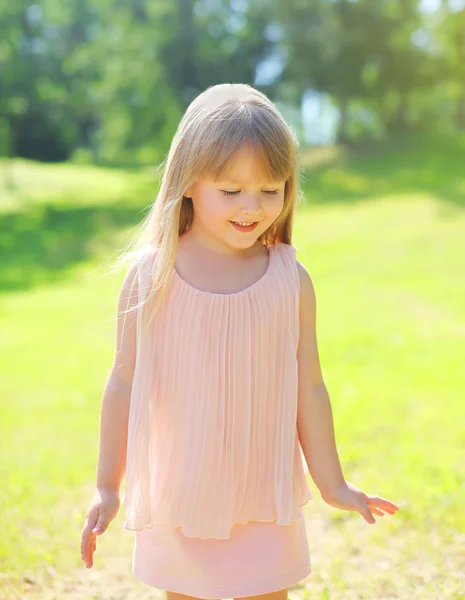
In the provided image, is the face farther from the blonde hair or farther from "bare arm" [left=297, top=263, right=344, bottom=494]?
"bare arm" [left=297, top=263, right=344, bottom=494]

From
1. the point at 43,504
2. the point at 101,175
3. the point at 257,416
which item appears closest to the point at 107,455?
the point at 257,416

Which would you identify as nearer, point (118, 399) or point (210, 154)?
point (210, 154)

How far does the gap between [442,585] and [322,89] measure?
20.2 meters

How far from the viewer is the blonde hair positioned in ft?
6.48

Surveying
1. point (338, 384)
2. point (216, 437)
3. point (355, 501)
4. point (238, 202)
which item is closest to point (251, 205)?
point (238, 202)

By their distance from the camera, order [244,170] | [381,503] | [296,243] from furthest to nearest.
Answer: [296,243] → [381,503] → [244,170]

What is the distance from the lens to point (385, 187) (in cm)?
1806

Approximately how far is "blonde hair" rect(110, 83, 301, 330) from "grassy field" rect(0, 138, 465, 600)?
0.76 ft

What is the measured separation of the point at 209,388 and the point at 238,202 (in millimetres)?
450

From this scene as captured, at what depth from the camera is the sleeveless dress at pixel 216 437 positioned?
2064 millimetres

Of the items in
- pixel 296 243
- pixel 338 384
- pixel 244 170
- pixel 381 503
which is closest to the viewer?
pixel 244 170

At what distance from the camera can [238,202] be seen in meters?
2.00

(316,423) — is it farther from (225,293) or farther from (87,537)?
(87,537)

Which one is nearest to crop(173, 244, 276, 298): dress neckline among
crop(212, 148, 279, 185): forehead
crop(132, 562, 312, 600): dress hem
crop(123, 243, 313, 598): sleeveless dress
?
crop(123, 243, 313, 598): sleeveless dress
